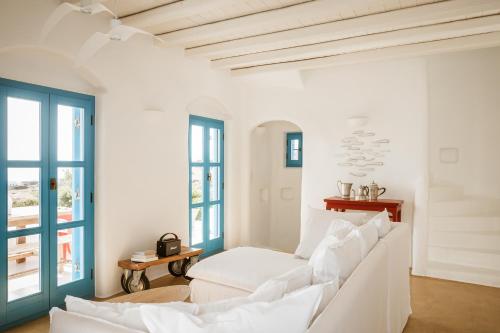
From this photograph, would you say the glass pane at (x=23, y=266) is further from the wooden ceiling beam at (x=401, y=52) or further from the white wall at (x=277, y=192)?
the white wall at (x=277, y=192)

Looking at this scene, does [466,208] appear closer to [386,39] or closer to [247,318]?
[386,39]

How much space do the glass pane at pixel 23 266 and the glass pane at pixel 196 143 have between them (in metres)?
2.36

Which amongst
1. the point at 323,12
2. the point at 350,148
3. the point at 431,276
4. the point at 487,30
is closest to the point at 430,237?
the point at 431,276

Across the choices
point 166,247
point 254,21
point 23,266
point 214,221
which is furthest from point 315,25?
point 23,266

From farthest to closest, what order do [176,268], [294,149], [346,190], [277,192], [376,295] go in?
[277,192], [294,149], [346,190], [176,268], [376,295]

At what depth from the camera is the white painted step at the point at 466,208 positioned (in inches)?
196

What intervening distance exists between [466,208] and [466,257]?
28.5 inches

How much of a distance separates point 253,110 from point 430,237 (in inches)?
130

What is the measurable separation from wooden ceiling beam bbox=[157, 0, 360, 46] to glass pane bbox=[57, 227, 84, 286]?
226 cm

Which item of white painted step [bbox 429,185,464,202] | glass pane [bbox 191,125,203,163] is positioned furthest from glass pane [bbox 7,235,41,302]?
white painted step [bbox 429,185,464,202]

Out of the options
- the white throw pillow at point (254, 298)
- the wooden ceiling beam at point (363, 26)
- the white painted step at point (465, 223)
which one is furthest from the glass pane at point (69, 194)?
the white painted step at point (465, 223)

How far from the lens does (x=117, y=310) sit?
1.42 meters

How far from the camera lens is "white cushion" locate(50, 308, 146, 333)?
1257 millimetres

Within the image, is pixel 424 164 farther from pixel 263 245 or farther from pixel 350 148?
pixel 263 245
